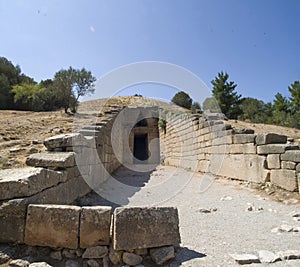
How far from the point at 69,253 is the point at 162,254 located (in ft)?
3.19

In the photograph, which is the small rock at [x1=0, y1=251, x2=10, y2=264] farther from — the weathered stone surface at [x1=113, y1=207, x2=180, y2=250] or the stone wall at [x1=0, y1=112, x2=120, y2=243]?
the weathered stone surface at [x1=113, y1=207, x2=180, y2=250]

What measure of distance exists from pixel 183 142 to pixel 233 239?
26.5ft

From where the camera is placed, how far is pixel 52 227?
233cm

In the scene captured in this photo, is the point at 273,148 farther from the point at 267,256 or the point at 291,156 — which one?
the point at 267,256

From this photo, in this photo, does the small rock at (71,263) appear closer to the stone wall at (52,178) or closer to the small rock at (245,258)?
the stone wall at (52,178)

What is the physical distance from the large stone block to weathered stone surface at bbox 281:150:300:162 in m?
4.04

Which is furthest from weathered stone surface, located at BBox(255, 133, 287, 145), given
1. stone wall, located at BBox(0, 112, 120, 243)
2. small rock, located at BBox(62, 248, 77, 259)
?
small rock, located at BBox(62, 248, 77, 259)

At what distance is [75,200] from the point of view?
13.6 feet

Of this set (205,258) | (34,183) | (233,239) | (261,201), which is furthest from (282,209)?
(34,183)

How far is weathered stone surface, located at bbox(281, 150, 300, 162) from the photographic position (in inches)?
177

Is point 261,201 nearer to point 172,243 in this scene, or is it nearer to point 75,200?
point 172,243

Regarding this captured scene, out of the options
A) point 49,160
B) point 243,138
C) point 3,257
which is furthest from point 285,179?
point 3,257

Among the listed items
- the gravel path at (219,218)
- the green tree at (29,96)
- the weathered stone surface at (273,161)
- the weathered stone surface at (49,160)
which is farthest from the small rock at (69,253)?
the green tree at (29,96)

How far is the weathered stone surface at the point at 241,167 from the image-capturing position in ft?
17.8
